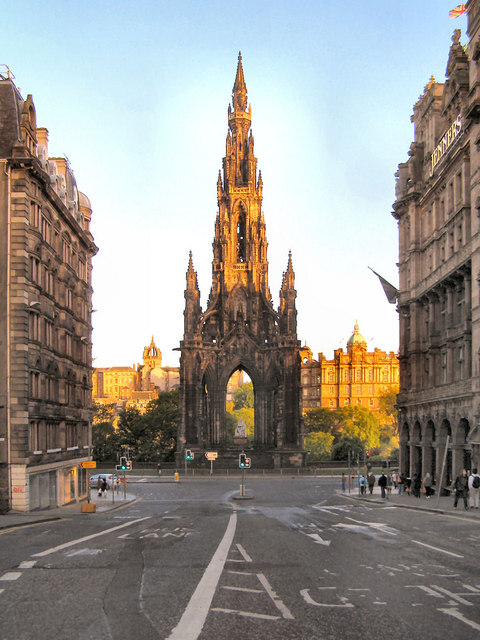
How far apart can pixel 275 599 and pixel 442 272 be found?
36912mm

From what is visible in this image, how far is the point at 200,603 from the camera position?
37.1 ft

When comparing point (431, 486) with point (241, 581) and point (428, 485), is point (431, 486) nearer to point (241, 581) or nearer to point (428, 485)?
point (428, 485)

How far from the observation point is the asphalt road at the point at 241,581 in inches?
391

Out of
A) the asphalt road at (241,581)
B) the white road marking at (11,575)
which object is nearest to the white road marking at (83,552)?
the asphalt road at (241,581)

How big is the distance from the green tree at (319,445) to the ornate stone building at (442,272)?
186ft

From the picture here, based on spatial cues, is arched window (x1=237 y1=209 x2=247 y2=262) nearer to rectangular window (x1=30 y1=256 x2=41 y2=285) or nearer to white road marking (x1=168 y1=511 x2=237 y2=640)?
rectangular window (x1=30 y1=256 x2=41 y2=285)

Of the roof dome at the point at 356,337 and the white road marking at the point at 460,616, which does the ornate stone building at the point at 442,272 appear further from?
the roof dome at the point at 356,337

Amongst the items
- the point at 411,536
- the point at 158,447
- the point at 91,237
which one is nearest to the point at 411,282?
the point at 91,237

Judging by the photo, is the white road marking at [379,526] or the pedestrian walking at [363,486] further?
the pedestrian walking at [363,486]

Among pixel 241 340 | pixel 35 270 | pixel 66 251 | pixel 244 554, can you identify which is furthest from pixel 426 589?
pixel 241 340

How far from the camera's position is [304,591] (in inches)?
494

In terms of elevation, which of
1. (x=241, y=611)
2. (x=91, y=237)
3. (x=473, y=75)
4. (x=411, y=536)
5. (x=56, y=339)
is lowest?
(x=411, y=536)

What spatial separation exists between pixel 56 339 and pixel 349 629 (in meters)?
35.6

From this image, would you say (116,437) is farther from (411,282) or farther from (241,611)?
(241,611)
